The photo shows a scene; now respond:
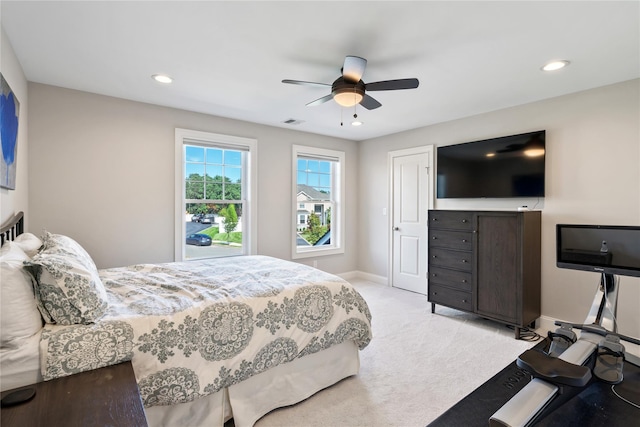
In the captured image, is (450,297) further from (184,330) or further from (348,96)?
(184,330)

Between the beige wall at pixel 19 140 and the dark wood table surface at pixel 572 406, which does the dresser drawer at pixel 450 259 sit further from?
the beige wall at pixel 19 140

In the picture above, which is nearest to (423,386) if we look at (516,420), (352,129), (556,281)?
(516,420)

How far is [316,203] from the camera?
205 inches

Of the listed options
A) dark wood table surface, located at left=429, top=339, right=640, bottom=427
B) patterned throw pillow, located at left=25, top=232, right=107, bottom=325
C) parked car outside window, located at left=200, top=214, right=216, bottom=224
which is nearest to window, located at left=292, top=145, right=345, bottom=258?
parked car outside window, located at left=200, top=214, right=216, bottom=224

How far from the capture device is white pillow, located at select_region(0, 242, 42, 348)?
4.15 feet

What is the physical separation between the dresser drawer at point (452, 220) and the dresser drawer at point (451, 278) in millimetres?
523

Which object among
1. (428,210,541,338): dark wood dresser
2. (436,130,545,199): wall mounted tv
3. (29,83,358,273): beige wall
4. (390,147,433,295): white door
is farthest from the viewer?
(390,147,433,295): white door

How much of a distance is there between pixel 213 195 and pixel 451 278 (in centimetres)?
317

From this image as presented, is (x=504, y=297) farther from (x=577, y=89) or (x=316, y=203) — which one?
(x=316, y=203)

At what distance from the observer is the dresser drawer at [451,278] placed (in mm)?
3535

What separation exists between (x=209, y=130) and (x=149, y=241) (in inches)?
61.3

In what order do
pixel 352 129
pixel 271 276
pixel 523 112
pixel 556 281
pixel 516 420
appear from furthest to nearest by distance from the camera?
pixel 352 129 < pixel 523 112 < pixel 556 281 < pixel 271 276 < pixel 516 420

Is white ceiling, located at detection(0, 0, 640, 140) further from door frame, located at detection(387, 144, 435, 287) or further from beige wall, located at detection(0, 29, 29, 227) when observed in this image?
door frame, located at detection(387, 144, 435, 287)

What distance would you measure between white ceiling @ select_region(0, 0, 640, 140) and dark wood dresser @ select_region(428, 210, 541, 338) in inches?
53.9
